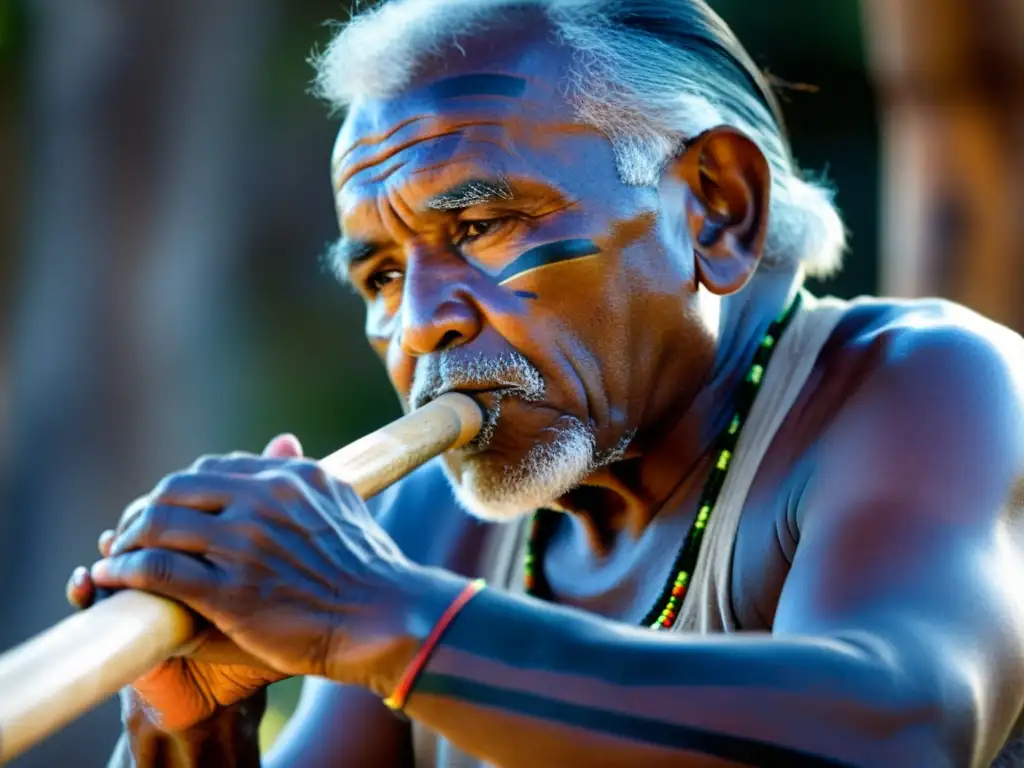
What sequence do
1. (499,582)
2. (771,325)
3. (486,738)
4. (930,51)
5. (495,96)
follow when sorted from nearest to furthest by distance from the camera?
(486,738)
(495,96)
(771,325)
(499,582)
(930,51)

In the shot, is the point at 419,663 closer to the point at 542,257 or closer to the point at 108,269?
the point at 542,257

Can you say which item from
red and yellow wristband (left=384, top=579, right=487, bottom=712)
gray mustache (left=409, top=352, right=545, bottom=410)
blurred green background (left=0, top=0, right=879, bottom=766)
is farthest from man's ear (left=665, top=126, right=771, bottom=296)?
blurred green background (left=0, top=0, right=879, bottom=766)

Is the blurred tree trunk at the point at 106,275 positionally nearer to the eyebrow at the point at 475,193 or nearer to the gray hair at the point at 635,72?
the gray hair at the point at 635,72

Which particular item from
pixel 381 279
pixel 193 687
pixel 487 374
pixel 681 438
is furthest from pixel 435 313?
pixel 193 687

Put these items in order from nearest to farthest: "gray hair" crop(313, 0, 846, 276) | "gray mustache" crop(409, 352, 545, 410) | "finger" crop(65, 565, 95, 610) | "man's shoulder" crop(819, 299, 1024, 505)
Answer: "finger" crop(65, 565, 95, 610)
"man's shoulder" crop(819, 299, 1024, 505)
"gray mustache" crop(409, 352, 545, 410)
"gray hair" crop(313, 0, 846, 276)

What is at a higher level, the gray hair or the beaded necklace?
the gray hair

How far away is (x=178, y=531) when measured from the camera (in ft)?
5.83

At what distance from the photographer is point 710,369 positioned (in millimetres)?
2619

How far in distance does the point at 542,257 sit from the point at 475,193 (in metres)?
0.14

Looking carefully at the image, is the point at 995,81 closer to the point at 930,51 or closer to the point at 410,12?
the point at 930,51

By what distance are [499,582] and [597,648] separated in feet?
3.58

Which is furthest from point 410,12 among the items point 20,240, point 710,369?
point 20,240

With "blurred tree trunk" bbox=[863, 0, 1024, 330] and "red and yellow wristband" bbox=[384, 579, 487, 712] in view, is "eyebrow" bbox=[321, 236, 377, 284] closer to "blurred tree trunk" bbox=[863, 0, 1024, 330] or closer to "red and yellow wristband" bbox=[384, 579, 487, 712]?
"red and yellow wristband" bbox=[384, 579, 487, 712]

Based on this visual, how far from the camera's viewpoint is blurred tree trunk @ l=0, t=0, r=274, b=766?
6.23 metres
